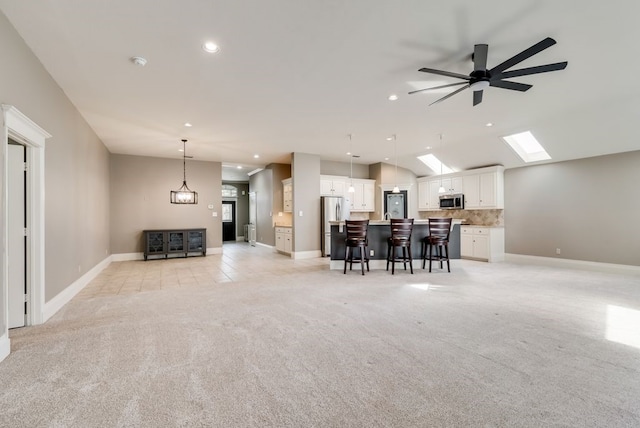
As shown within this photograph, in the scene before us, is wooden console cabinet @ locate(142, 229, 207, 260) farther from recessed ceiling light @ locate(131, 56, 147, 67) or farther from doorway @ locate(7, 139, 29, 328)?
recessed ceiling light @ locate(131, 56, 147, 67)

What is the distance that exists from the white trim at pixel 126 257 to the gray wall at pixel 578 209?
391 inches

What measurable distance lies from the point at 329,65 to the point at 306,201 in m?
4.82

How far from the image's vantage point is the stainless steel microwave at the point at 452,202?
8172 mm

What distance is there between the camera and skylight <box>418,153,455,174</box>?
8.56 meters

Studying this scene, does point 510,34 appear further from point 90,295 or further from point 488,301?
point 90,295

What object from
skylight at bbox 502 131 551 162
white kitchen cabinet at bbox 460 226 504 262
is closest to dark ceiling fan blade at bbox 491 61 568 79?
skylight at bbox 502 131 551 162

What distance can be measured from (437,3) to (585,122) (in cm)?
489

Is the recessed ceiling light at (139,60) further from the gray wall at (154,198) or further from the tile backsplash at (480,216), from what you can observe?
the tile backsplash at (480,216)

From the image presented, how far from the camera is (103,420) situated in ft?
5.32

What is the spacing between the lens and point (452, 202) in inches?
329

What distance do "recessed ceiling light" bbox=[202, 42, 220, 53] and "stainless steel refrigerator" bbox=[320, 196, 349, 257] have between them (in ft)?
17.6

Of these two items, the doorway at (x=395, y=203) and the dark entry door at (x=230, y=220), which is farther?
the dark entry door at (x=230, y=220)

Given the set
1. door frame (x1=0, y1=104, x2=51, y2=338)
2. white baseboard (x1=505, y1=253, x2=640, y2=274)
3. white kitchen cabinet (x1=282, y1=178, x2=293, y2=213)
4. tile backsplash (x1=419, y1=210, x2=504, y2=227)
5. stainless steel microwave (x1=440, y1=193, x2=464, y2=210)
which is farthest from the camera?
white kitchen cabinet (x1=282, y1=178, x2=293, y2=213)

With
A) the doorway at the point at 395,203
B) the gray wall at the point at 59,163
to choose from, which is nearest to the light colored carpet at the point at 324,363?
the gray wall at the point at 59,163
